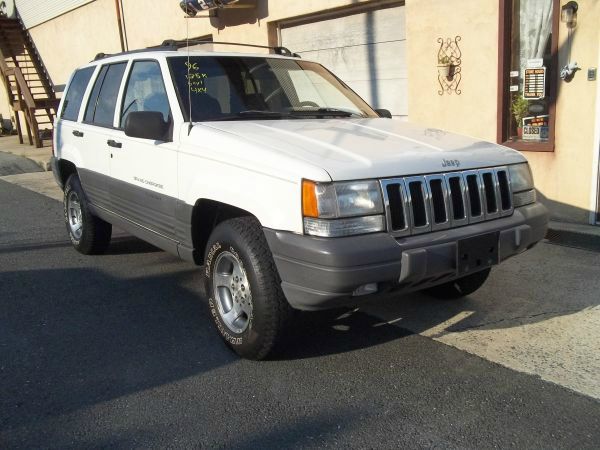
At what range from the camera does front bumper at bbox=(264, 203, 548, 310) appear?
3098 millimetres

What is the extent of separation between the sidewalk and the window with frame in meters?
10.1

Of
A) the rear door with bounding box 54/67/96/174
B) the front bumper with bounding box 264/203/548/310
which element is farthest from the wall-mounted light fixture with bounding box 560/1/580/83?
the rear door with bounding box 54/67/96/174

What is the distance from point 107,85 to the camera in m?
5.49

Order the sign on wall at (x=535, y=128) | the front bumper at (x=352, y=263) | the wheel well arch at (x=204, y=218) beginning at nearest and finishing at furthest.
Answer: the front bumper at (x=352, y=263) → the wheel well arch at (x=204, y=218) → the sign on wall at (x=535, y=128)

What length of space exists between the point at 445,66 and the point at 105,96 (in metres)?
4.22

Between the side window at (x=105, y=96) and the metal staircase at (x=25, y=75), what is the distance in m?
13.0

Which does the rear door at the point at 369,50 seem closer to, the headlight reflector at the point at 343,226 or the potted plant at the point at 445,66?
the potted plant at the point at 445,66

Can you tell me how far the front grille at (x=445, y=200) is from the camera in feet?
10.9

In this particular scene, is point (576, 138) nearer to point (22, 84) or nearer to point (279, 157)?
point (279, 157)

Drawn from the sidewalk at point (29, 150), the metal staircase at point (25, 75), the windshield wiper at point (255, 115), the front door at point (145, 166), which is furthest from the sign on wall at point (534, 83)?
the metal staircase at point (25, 75)

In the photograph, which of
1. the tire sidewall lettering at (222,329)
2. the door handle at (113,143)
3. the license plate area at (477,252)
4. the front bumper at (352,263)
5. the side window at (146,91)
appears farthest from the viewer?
the door handle at (113,143)

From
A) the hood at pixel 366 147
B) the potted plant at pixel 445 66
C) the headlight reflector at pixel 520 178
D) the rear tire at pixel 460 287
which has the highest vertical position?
the potted plant at pixel 445 66

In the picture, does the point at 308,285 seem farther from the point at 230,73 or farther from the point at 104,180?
the point at 104,180

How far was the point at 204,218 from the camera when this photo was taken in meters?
4.17
